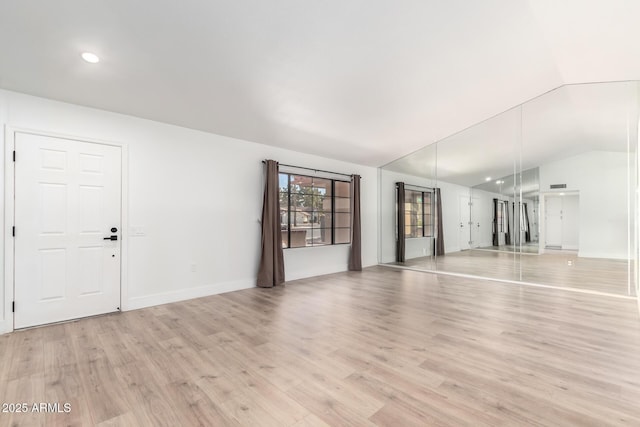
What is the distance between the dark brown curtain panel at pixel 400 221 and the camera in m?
7.32

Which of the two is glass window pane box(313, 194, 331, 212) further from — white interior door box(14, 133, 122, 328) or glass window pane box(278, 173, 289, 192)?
white interior door box(14, 133, 122, 328)

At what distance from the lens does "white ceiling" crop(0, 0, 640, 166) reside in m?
2.33

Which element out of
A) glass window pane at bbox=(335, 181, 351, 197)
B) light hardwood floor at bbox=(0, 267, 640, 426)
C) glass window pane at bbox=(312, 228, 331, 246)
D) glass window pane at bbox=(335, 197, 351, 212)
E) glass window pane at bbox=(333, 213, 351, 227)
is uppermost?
glass window pane at bbox=(335, 181, 351, 197)

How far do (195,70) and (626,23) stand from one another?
170 inches

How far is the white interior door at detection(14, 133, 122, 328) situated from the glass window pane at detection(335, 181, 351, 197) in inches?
154

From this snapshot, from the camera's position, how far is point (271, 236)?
4949 mm

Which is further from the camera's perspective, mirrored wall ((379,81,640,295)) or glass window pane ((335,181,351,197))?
glass window pane ((335,181,351,197))

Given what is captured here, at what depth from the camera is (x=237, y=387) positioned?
2020 millimetres

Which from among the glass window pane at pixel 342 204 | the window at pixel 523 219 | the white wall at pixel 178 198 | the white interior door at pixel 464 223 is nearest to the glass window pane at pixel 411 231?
the white interior door at pixel 464 223

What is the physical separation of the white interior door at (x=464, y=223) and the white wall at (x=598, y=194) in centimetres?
164

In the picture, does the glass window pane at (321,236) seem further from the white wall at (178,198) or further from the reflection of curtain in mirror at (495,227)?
Result: the reflection of curtain in mirror at (495,227)

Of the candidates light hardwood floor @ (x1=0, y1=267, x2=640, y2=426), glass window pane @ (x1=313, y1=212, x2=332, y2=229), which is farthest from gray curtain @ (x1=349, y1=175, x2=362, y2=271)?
light hardwood floor @ (x1=0, y1=267, x2=640, y2=426)

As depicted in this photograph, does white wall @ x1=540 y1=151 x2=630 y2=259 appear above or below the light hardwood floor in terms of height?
above

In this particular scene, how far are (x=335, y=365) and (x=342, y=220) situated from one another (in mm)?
4253
